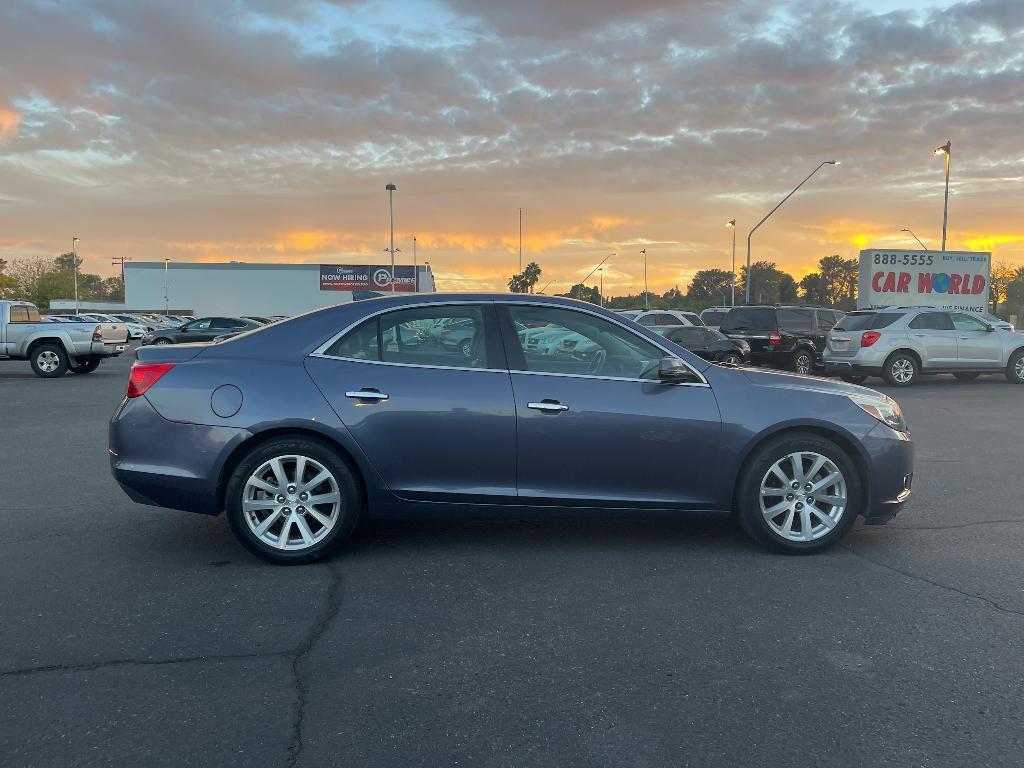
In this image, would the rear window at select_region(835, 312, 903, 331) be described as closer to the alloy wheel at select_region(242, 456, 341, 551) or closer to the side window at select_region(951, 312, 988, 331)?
the side window at select_region(951, 312, 988, 331)

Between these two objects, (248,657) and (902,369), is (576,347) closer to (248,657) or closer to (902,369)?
(248,657)

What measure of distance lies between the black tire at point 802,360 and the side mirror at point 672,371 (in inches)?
654

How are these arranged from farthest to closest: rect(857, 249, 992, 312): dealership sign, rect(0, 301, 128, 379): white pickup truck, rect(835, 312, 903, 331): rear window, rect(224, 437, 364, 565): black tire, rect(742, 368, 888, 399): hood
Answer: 1. rect(857, 249, 992, 312): dealership sign
2. rect(0, 301, 128, 379): white pickup truck
3. rect(835, 312, 903, 331): rear window
4. rect(742, 368, 888, 399): hood
5. rect(224, 437, 364, 565): black tire

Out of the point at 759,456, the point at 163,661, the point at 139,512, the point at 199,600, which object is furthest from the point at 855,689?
the point at 139,512

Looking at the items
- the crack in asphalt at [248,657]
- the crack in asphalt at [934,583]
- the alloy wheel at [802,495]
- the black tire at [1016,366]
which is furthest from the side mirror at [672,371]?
the black tire at [1016,366]

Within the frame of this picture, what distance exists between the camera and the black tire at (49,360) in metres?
19.1

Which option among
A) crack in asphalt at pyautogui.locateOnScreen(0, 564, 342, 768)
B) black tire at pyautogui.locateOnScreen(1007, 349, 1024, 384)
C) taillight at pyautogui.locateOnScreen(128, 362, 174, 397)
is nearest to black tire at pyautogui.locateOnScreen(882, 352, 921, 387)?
black tire at pyautogui.locateOnScreen(1007, 349, 1024, 384)

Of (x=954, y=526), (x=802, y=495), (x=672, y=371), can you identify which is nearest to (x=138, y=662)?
(x=672, y=371)

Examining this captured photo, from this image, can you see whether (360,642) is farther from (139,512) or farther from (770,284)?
(770,284)

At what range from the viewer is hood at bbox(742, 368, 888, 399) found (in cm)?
506

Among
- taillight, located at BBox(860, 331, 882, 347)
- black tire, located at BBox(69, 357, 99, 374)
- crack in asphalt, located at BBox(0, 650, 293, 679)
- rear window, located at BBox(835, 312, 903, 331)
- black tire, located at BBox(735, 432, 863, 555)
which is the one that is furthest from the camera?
black tire, located at BBox(69, 357, 99, 374)

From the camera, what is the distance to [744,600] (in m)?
4.24

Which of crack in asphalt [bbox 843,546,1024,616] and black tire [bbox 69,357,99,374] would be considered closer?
crack in asphalt [bbox 843,546,1024,616]

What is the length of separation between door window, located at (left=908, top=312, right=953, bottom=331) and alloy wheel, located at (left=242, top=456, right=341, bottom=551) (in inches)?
615
